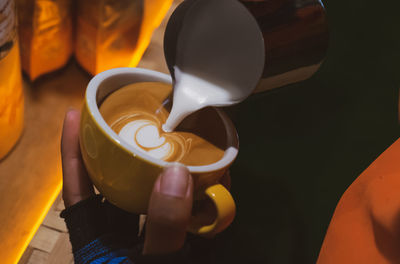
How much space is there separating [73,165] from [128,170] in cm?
17

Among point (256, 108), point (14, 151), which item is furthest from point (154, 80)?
point (14, 151)

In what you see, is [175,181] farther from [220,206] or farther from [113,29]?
[113,29]

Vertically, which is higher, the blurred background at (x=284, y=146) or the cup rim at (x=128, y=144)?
the cup rim at (x=128, y=144)

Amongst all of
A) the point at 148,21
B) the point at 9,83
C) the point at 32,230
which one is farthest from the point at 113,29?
the point at 32,230

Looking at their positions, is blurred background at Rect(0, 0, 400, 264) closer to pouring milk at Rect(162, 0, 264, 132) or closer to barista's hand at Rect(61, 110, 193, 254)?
pouring milk at Rect(162, 0, 264, 132)

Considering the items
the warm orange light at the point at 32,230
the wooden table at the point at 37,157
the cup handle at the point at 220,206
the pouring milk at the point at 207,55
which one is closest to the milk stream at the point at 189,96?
the pouring milk at the point at 207,55

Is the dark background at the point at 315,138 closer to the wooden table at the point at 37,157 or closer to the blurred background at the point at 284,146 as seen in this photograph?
the blurred background at the point at 284,146

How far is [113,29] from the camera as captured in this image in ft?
3.51

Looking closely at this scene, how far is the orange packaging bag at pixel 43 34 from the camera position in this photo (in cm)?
103

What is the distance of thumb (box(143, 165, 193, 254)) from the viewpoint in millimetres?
428

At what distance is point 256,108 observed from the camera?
747 mm

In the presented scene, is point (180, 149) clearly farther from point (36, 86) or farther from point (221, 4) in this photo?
point (36, 86)

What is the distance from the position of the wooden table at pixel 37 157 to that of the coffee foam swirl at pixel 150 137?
370 mm

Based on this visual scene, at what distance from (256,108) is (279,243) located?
0.78 feet
